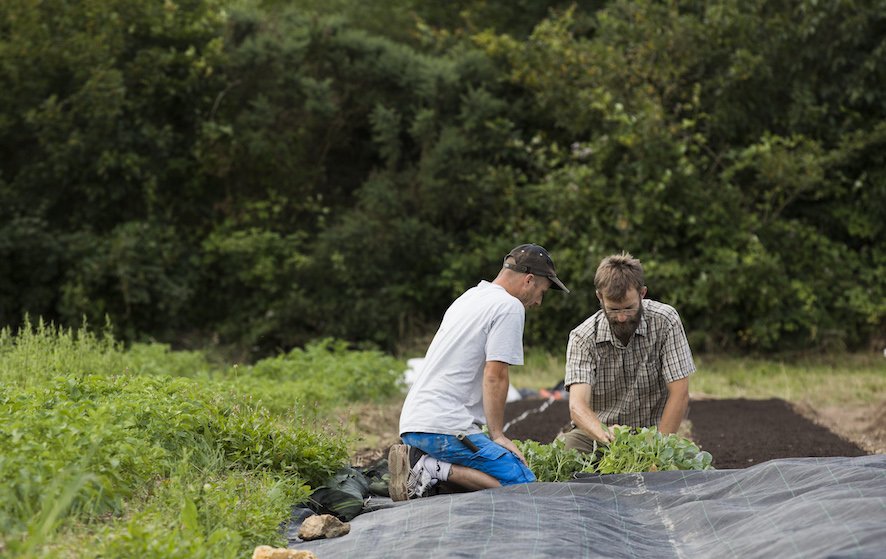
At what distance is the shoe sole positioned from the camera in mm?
4145

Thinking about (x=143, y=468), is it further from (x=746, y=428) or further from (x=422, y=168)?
(x=422, y=168)

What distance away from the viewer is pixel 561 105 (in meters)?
12.6

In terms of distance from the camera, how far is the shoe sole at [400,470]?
414cm

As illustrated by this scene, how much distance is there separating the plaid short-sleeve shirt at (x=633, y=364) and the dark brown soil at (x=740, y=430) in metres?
1.02

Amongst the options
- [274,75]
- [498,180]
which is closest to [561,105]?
[498,180]

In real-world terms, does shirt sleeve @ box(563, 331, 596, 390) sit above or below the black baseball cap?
below

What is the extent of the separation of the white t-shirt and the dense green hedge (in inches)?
287

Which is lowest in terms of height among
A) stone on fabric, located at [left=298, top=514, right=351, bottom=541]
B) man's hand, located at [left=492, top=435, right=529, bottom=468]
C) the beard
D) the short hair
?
stone on fabric, located at [left=298, top=514, right=351, bottom=541]

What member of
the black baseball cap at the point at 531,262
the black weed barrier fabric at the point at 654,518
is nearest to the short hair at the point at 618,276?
the black baseball cap at the point at 531,262

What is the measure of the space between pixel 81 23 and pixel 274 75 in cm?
294

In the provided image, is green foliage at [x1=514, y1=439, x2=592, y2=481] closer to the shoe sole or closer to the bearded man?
the bearded man

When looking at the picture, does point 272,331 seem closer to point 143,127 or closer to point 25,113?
point 143,127

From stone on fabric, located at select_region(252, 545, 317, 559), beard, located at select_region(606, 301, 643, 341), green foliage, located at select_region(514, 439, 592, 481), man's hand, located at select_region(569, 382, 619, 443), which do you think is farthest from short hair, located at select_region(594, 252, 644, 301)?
stone on fabric, located at select_region(252, 545, 317, 559)

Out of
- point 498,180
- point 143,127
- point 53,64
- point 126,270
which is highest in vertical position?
point 53,64
